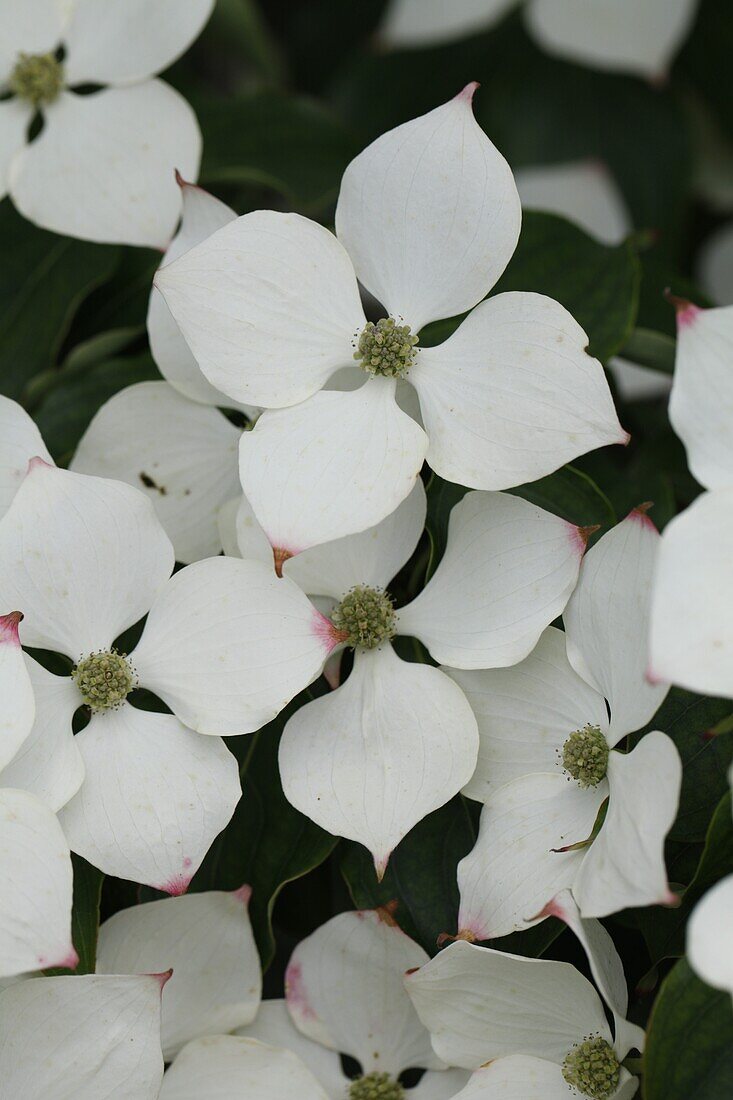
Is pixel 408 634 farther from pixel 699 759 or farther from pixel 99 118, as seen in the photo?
pixel 99 118

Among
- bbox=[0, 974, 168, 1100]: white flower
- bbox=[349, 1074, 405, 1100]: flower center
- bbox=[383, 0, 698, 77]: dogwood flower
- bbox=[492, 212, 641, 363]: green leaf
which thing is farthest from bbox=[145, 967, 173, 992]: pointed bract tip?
bbox=[383, 0, 698, 77]: dogwood flower

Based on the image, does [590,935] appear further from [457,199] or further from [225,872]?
[457,199]

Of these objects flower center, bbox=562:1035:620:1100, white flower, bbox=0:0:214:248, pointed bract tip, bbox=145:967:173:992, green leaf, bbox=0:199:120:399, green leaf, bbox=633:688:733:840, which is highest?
white flower, bbox=0:0:214:248

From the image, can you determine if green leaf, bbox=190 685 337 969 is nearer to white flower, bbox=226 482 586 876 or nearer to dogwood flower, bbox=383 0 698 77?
white flower, bbox=226 482 586 876

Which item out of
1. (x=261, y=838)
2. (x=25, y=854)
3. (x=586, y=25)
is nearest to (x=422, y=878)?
(x=261, y=838)

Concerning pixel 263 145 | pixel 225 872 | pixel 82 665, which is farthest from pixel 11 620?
pixel 263 145

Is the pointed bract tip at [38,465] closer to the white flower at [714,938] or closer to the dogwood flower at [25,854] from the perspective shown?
the dogwood flower at [25,854]
